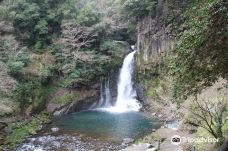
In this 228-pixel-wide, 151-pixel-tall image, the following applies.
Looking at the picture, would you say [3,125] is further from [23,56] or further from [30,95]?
[23,56]

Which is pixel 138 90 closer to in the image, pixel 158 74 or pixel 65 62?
pixel 158 74

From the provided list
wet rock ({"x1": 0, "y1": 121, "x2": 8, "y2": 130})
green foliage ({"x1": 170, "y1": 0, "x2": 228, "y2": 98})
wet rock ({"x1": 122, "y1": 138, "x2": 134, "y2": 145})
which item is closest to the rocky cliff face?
wet rock ({"x1": 122, "y1": 138, "x2": 134, "y2": 145})

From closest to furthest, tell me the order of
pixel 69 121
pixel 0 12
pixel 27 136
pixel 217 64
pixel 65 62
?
pixel 217 64 → pixel 27 136 → pixel 69 121 → pixel 0 12 → pixel 65 62

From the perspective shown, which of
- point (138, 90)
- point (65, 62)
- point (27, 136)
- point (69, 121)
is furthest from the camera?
point (138, 90)

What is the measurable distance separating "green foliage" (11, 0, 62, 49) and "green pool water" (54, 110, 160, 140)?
8357 mm

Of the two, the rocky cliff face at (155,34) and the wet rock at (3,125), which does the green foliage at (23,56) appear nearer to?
the wet rock at (3,125)

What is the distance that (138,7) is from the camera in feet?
97.6

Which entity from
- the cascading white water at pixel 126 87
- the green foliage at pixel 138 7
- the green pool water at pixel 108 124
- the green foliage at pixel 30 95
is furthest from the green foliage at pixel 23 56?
the green foliage at pixel 138 7

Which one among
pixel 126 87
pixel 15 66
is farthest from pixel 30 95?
pixel 126 87

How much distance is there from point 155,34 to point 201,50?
21.8 m

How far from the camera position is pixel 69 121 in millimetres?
25047

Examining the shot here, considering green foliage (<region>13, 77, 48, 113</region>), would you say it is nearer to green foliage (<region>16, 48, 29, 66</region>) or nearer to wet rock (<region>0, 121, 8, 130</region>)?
green foliage (<region>16, 48, 29, 66</region>)

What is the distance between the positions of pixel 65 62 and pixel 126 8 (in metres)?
7.72

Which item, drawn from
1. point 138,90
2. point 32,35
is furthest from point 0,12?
point 138,90
